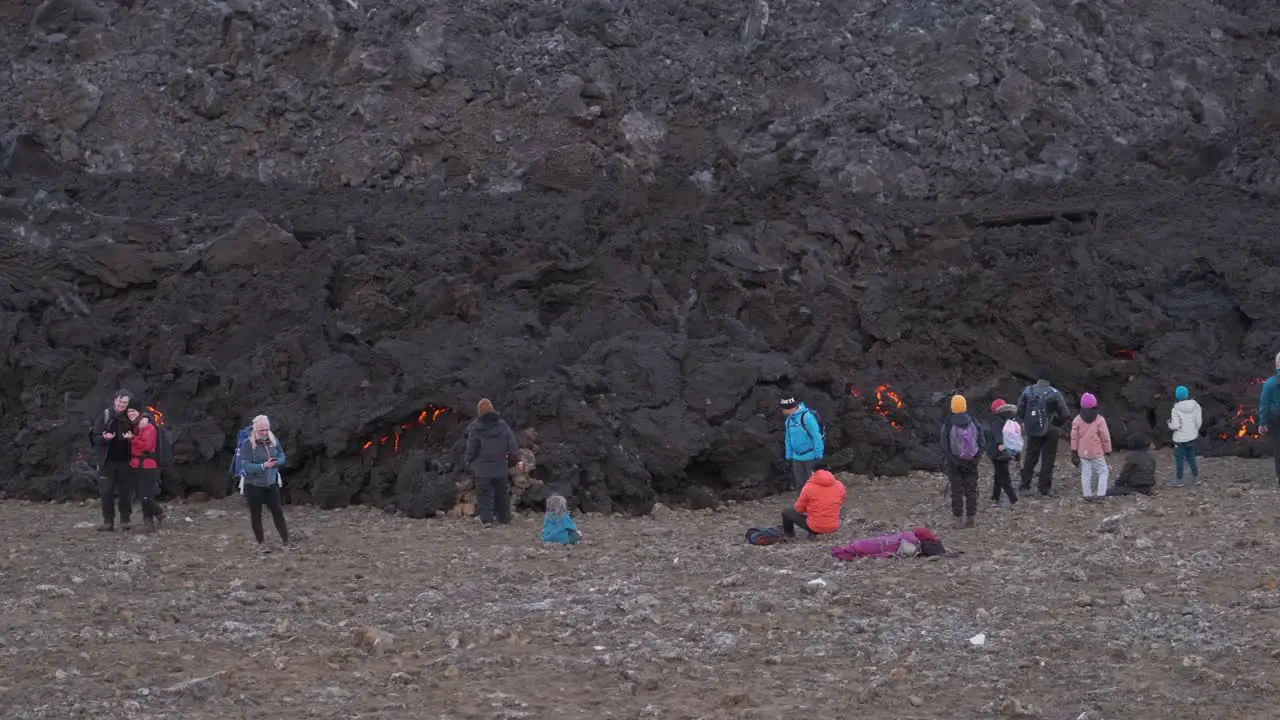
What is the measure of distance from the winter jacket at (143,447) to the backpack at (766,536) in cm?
658

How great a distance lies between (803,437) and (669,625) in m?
6.90

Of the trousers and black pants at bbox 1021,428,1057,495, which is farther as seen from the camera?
black pants at bbox 1021,428,1057,495

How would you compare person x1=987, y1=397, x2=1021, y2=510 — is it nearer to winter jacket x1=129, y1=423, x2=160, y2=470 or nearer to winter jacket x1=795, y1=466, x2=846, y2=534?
winter jacket x1=795, y1=466, x2=846, y2=534

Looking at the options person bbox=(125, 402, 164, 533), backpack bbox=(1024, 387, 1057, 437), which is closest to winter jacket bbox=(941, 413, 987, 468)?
backpack bbox=(1024, 387, 1057, 437)

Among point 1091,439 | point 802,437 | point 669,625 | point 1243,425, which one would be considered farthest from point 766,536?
point 1243,425

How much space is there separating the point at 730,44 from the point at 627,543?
17129 mm

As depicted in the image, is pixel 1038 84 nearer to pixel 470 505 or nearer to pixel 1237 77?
pixel 1237 77

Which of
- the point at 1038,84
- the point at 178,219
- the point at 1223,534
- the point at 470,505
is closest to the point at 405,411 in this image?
the point at 470,505

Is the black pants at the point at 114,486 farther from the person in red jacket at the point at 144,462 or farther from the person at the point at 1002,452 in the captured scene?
the person at the point at 1002,452

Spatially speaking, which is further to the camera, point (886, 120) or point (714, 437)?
point (886, 120)

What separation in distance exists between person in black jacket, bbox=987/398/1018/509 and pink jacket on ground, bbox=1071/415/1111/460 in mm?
697

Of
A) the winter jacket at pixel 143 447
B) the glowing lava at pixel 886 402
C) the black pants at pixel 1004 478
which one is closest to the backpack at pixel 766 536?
the black pants at pixel 1004 478

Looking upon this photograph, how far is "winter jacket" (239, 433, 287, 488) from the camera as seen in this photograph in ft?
44.9

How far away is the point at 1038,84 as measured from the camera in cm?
2805
